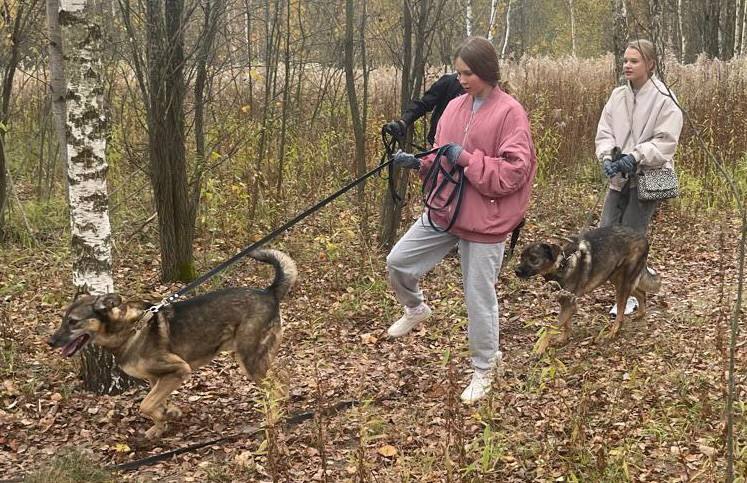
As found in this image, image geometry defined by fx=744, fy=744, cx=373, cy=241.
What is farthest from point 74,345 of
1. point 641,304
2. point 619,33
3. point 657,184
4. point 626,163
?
point 619,33

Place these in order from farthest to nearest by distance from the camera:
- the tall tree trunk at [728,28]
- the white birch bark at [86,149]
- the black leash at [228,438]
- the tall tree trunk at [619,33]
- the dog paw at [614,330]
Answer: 1. the tall tree trunk at [728,28]
2. the tall tree trunk at [619,33]
3. the dog paw at [614,330]
4. the white birch bark at [86,149]
5. the black leash at [228,438]

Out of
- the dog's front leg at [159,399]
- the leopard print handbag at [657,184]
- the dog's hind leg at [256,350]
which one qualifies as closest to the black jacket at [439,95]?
the leopard print handbag at [657,184]

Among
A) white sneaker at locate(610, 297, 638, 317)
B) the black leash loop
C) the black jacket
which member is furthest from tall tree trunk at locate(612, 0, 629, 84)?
the black leash loop

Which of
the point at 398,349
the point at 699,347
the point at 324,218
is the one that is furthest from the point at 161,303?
the point at 324,218

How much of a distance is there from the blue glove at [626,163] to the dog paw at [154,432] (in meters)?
4.06

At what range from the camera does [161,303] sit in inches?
193

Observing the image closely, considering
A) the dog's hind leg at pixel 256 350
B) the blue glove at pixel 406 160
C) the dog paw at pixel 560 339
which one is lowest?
the dog paw at pixel 560 339

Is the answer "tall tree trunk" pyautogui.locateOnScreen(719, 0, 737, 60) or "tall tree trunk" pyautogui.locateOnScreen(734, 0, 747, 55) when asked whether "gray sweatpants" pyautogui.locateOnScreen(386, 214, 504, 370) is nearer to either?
"tall tree trunk" pyautogui.locateOnScreen(719, 0, 737, 60)

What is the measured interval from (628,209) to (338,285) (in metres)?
2.96

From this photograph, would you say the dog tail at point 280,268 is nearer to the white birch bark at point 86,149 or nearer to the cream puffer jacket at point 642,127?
the white birch bark at point 86,149

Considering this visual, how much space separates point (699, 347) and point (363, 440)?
3366 millimetres

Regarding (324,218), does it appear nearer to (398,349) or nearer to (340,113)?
(340,113)

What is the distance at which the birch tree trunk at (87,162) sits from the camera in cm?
494

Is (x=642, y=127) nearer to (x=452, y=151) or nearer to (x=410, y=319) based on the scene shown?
(x=452, y=151)
